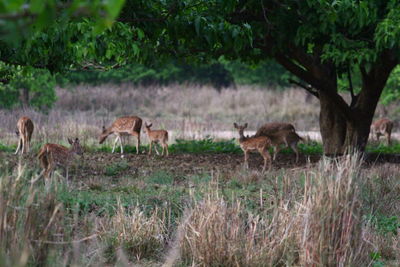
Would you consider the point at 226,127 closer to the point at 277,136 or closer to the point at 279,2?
the point at 277,136

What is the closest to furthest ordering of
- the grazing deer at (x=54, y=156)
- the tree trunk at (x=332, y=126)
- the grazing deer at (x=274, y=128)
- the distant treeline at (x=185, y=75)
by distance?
the grazing deer at (x=54, y=156) < the tree trunk at (x=332, y=126) < the grazing deer at (x=274, y=128) < the distant treeline at (x=185, y=75)

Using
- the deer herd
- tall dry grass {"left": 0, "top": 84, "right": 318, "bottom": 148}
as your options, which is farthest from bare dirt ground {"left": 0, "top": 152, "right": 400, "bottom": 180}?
tall dry grass {"left": 0, "top": 84, "right": 318, "bottom": 148}

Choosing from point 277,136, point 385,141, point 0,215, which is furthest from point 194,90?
point 0,215

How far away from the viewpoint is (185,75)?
136 feet

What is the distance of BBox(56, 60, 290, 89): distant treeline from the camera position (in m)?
38.0

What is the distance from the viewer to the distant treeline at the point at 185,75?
38.0m

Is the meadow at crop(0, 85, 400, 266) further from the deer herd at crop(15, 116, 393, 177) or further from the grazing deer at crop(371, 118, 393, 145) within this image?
the grazing deer at crop(371, 118, 393, 145)

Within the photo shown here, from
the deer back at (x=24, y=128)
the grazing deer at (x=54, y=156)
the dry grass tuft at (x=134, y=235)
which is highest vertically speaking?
the dry grass tuft at (x=134, y=235)

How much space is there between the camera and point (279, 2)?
12.5 metres

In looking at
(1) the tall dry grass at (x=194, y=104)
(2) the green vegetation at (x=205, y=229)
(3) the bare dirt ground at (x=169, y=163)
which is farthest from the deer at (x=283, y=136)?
(1) the tall dry grass at (x=194, y=104)

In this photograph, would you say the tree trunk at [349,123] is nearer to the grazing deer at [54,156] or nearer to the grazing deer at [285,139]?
the grazing deer at [285,139]

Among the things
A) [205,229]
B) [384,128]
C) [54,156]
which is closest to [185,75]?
[384,128]

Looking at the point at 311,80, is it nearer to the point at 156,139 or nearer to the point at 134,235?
the point at 156,139

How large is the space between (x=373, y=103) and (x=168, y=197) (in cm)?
768
